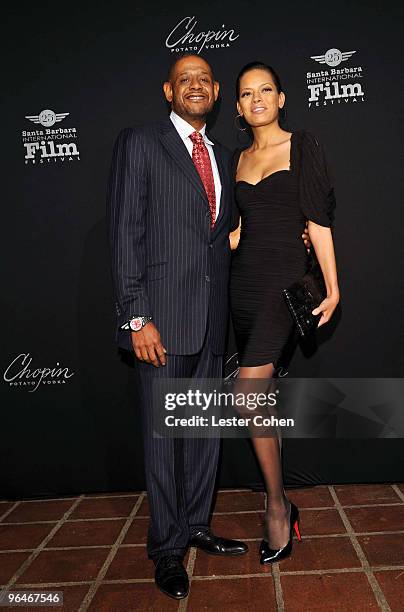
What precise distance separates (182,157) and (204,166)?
0.13 metres

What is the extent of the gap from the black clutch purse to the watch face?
1.93 ft

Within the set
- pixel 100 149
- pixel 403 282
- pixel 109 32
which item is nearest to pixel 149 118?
pixel 100 149

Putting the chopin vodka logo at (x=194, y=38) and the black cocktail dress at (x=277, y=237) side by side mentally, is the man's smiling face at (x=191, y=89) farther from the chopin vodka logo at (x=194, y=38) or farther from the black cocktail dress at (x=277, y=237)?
the chopin vodka logo at (x=194, y=38)

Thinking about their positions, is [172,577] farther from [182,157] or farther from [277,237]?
[182,157]

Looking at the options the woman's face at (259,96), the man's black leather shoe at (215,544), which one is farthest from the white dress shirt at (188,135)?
the man's black leather shoe at (215,544)

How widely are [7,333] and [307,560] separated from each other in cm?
191

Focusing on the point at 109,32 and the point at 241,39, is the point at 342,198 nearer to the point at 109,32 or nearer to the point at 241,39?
the point at 241,39

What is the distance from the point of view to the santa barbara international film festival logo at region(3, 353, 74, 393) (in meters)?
3.15

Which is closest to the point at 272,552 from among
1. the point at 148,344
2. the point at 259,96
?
the point at 148,344

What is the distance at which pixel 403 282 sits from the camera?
3.02 meters

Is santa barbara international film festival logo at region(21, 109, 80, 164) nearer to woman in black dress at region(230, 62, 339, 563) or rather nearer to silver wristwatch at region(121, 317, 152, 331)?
woman in black dress at region(230, 62, 339, 563)

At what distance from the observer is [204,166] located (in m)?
2.41

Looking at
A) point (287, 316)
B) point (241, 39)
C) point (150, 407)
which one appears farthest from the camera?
point (241, 39)

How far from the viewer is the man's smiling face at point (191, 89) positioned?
241 centimetres
